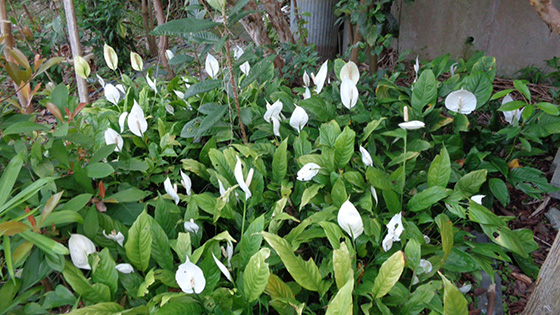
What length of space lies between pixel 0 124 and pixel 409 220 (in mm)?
1339

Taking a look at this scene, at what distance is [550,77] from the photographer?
253cm

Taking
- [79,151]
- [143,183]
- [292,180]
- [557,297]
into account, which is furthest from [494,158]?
[79,151]

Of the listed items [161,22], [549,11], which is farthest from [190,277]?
[161,22]

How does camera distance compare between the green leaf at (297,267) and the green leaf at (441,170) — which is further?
the green leaf at (441,170)

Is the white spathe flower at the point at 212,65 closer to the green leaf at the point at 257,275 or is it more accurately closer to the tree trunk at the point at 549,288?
the green leaf at the point at 257,275

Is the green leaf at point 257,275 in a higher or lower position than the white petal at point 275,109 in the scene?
lower

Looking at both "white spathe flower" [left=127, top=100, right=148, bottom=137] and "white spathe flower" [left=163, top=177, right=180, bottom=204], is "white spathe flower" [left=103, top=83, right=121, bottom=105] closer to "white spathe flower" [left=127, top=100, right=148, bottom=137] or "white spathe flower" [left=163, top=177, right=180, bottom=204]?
"white spathe flower" [left=127, top=100, right=148, bottom=137]

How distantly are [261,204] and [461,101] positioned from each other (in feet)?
2.83

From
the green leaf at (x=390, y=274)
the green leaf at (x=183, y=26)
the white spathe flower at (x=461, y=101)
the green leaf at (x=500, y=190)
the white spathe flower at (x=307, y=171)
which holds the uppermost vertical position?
the green leaf at (x=183, y=26)

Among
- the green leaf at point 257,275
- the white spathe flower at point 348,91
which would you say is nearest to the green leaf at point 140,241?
the green leaf at point 257,275

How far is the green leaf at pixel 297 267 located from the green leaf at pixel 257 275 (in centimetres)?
5

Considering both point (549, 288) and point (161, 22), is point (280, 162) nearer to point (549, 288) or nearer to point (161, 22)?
point (549, 288)

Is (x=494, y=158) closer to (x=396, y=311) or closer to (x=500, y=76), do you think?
(x=396, y=311)

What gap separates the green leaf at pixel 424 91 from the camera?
1731 millimetres
